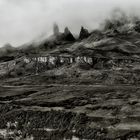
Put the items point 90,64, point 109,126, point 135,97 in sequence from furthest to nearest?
point 90,64 < point 135,97 < point 109,126

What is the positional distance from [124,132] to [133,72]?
239ft

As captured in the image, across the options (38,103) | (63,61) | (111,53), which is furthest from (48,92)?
(111,53)

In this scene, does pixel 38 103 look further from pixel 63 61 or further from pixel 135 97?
pixel 63 61

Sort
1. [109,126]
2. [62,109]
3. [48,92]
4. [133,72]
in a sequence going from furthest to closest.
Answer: [133,72] → [48,92] → [62,109] → [109,126]

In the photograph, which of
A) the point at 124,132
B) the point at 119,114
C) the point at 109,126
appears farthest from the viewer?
the point at 119,114

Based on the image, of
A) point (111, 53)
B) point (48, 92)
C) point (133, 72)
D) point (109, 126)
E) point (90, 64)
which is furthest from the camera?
point (111, 53)

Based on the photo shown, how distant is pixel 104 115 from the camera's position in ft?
222

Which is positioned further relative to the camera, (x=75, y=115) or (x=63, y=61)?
(x=63, y=61)

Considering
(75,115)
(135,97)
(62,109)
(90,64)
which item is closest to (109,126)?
(75,115)

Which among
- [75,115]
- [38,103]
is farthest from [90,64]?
[75,115]

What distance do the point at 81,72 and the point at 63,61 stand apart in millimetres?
23115

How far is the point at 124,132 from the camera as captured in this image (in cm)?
5541

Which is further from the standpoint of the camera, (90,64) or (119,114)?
(90,64)

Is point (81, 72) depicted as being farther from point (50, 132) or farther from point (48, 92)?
point (50, 132)
